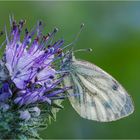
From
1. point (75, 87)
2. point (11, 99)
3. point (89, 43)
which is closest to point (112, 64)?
point (89, 43)

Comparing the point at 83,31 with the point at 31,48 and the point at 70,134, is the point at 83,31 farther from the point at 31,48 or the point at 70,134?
the point at 31,48

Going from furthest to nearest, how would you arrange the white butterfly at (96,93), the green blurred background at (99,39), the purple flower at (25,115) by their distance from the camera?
the green blurred background at (99,39) → the white butterfly at (96,93) → the purple flower at (25,115)

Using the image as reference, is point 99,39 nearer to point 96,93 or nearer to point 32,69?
point 96,93

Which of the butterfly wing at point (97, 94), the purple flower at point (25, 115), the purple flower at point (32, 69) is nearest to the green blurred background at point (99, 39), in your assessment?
the butterfly wing at point (97, 94)

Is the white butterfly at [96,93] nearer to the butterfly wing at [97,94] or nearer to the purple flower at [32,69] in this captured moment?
the butterfly wing at [97,94]

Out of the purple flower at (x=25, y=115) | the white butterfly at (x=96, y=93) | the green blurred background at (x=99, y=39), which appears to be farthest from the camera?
the green blurred background at (x=99, y=39)

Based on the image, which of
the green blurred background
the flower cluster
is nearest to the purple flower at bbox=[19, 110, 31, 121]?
the flower cluster

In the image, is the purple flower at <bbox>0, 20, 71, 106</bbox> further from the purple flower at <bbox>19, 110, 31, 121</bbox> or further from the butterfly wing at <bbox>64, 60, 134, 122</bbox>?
the butterfly wing at <bbox>64, 60, 134, 122</bbox>

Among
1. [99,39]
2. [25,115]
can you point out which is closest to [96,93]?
[25,115]

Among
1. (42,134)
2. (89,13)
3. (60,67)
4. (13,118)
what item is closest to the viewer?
(13,118)
